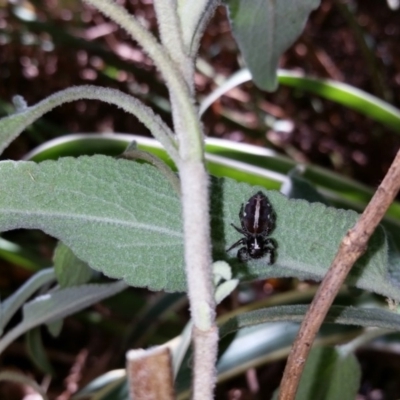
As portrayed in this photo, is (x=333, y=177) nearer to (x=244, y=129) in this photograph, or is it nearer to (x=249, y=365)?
(x=249, y=365)

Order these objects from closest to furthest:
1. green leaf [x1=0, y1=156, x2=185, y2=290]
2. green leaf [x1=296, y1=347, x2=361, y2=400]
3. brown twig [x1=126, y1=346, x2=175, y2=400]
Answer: brown twig [x1=126, y1=346, x2=175, y2=400] → green leaf [x1=0, y1=156, x2=185, y2=290] → green leaf [x1=296, y1=347, x2=361, y2=400]

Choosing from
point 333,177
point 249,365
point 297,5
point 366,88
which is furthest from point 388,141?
point 297,5

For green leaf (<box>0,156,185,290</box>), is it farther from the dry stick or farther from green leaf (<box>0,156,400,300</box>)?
the dry stick

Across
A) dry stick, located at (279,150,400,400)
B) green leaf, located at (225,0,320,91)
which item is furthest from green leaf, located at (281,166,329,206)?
dry stick, located at (279,150,400,400)

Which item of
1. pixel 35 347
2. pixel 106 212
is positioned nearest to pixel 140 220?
pixel 106 212

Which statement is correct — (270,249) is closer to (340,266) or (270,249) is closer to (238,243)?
(238,243)
